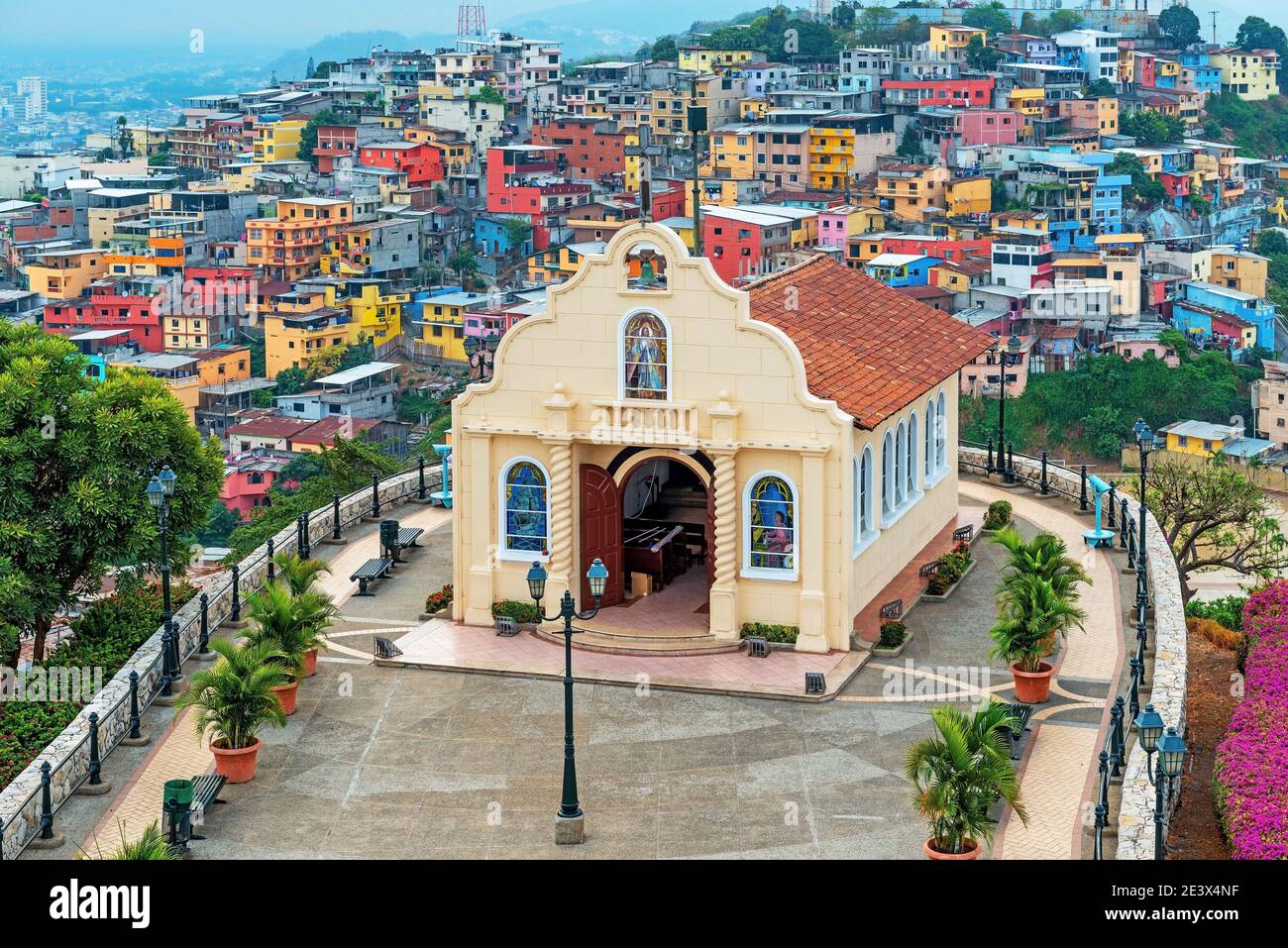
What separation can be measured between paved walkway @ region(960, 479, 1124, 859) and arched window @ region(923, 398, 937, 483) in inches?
117

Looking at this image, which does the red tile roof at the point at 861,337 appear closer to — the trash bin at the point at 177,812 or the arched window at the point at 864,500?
the arched window at the point at 864,500

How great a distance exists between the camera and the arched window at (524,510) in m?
A: 34.4

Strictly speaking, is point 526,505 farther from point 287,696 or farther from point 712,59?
point 712,59

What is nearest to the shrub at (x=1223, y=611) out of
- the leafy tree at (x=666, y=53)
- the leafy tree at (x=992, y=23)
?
the leafy tree at (x=666, y=53)

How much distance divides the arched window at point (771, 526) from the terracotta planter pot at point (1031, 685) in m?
4.15

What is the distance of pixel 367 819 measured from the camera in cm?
2664

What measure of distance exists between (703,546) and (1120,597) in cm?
726

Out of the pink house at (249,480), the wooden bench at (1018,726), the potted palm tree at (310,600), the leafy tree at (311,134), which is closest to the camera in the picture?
the wooden bench at (1018,726)

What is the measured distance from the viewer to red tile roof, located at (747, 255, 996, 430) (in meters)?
34.4

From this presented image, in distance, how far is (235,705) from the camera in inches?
1089

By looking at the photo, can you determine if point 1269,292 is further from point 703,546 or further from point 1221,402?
point 703,546

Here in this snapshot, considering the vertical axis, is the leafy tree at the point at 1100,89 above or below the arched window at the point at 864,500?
above

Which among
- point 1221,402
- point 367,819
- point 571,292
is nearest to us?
Answer: point 367,819
